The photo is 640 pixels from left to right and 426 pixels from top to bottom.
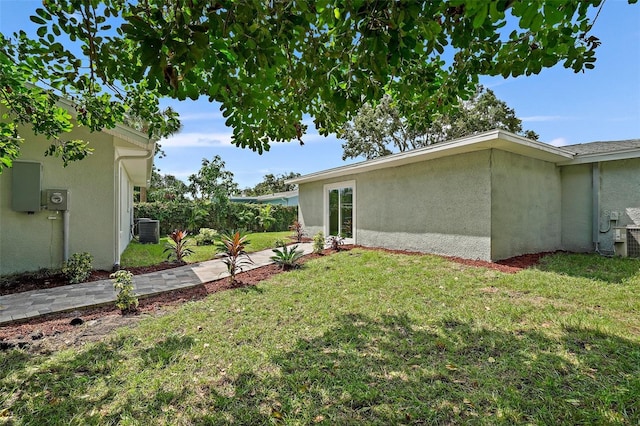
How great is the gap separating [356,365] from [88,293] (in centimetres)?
499

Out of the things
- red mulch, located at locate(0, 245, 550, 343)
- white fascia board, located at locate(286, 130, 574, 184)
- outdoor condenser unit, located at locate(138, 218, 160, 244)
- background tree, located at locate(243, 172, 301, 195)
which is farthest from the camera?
background tree, located at locate(243, 172, 301, 195)

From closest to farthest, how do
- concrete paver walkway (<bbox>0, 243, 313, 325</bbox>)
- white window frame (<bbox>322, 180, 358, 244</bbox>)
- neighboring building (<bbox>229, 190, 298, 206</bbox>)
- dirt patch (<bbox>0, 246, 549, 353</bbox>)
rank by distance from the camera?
dirt patch (<bbox>0, 246, 549, 353</bbox>) → concrete paver walkway (<bbox>0, 243, 313, 325</bbox>) → white window frame (<bbox>322, 180, 358, 244</bbox>) → neighboring building (<bbox>229, 190, 298, 206</bbox>)

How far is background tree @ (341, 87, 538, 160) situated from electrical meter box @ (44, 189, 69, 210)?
57.7 ft

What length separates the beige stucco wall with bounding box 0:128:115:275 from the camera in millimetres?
5965

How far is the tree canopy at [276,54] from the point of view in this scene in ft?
6.18

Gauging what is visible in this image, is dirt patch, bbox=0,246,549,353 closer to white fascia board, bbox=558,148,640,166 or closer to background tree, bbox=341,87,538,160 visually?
white fascia board, bbox=558,148,640,166

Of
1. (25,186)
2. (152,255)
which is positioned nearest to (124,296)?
(25,186)

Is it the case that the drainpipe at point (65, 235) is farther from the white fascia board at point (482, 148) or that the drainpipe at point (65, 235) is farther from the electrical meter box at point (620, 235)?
the electrical meter box at point (620, 235)

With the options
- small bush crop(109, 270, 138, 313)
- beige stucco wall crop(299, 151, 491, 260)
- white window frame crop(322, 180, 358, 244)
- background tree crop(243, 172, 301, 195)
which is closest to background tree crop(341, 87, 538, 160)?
white window frame crop(322, 180, 358, 244)

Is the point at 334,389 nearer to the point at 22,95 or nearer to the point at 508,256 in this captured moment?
the point at 22,95

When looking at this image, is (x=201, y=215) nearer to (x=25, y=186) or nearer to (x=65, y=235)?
(x=65, y=235)

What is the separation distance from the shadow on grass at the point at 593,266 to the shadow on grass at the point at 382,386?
3529 millimetres

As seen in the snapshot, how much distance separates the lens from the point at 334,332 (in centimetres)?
372

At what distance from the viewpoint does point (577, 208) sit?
8875mm
